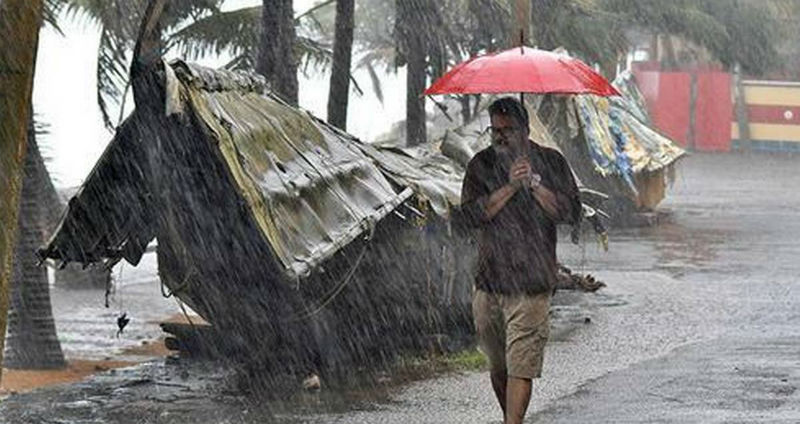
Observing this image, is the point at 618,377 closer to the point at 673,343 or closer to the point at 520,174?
the point at 673,343

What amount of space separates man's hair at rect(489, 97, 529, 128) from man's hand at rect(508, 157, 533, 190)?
0.28 metres

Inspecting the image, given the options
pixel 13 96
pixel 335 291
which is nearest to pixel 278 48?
pixel 335 291

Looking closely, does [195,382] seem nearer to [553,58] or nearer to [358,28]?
[553,58]

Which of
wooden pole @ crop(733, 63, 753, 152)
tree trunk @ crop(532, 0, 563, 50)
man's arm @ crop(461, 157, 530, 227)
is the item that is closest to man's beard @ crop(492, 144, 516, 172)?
man's arm @ crop(461, 157, 530, 227)

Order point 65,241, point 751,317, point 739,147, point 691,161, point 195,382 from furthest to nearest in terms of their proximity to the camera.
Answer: point 739,147 → point 691,161 → point 751,317 → point 195,382 → point 65,241

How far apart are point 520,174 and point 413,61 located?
13108 mm

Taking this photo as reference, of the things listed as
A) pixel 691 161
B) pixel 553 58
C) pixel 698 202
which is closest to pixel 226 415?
pixel 553 58

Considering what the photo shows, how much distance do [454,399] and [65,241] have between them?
2.68 m

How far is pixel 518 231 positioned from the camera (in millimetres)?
8688

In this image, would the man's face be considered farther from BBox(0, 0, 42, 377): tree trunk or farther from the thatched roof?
BBox(0, 0, 42, 377): tree trunk

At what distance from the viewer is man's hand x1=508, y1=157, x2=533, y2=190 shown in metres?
8.59

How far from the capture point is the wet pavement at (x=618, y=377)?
1051 cm

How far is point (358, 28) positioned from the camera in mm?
47781

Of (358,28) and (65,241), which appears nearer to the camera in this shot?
(65,241)
